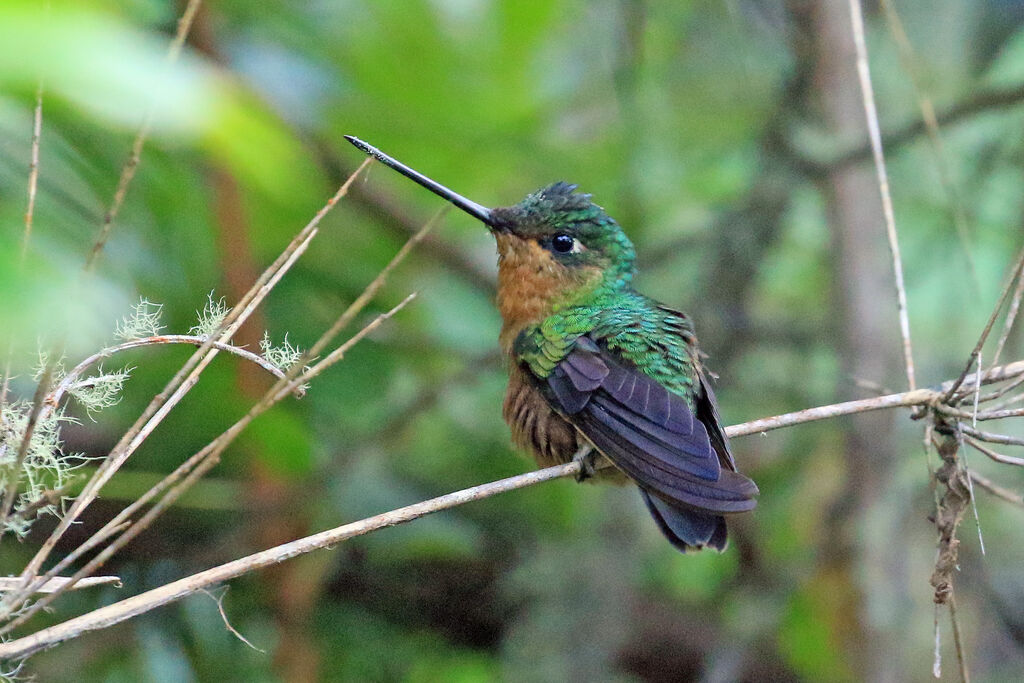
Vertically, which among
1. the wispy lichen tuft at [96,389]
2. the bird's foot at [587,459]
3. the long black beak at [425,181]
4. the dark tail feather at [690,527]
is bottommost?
the wispy lichen tuft at [96,389]

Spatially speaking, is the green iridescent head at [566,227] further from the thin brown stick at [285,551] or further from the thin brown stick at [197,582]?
the thin brown stick at [197,582]

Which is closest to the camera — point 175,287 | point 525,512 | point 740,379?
point 175,287

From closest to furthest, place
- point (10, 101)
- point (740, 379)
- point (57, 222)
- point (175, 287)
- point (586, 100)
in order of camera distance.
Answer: point (10, 101), point (57, 222), point (175, 287), point (740, 379), point (586, 100)

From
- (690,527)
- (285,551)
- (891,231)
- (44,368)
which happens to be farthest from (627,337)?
(44,368)

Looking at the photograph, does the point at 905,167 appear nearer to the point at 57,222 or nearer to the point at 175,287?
the point at 175,287

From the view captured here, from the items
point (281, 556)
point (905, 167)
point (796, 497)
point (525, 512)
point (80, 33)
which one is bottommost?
point (281, 556)

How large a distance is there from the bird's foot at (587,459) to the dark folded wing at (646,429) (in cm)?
11

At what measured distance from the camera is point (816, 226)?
4.84m

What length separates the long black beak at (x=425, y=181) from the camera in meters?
1.94

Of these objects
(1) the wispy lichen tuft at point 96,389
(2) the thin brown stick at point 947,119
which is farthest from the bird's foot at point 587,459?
(2) the thin brown stick at point 947,119

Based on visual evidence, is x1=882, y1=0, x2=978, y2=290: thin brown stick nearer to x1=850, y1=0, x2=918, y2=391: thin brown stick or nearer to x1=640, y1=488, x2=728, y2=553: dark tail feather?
x1=850, y1=0, x2=918, y2=391: thin brown stick

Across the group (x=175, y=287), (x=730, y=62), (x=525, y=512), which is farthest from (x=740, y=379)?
(x=175, y=287)

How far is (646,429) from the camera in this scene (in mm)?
2451

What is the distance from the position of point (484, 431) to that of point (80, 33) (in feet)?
10.8
